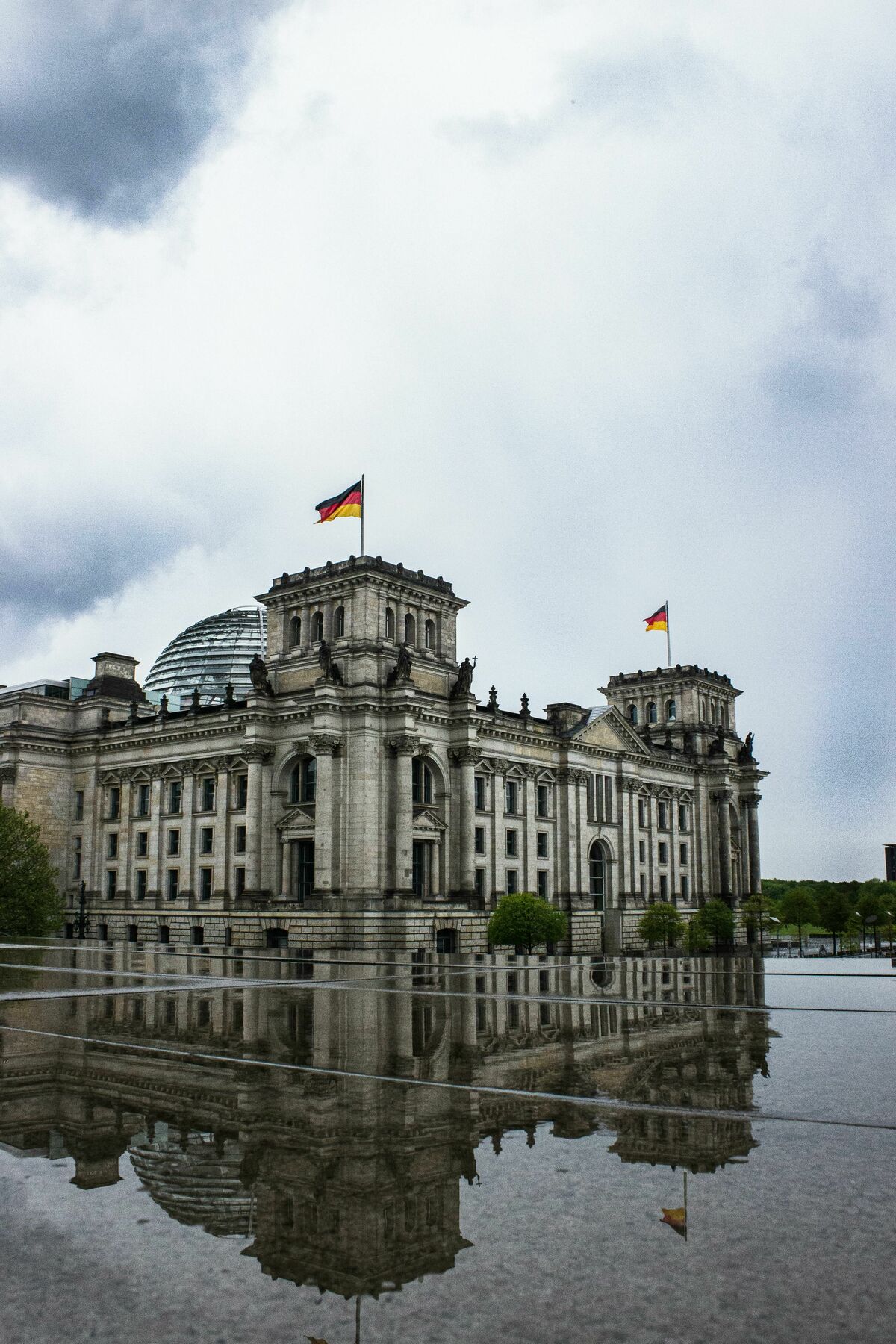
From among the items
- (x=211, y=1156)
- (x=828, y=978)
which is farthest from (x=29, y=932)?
(x=211, y=1156)

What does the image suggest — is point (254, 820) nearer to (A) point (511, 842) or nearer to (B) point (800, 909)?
(A) point (511, 842)

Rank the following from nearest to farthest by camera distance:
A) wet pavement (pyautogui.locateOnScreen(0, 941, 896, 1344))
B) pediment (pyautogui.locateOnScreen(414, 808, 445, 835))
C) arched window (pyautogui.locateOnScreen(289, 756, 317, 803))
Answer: wet pavement (pyautogui.locateOnScreen(0, 941, 896, 1344)), pediment (pyautogui.locateOnScreen(414, 808, 445, 835)), arched window (pyautogui.locateOnScreen(289, 756, 317, 803))

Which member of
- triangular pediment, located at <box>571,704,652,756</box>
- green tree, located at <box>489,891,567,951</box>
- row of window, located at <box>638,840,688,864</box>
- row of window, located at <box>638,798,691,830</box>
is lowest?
green tree, located at <box>489,891,567,951</box>

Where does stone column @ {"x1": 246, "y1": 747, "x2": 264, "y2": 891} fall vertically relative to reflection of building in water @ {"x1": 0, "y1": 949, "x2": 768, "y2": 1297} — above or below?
above

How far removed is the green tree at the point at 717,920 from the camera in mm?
81500

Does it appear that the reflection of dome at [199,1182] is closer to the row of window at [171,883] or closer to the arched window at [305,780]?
the arched window at [305,780]

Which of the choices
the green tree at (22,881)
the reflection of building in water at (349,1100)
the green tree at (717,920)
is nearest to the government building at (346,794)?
the green tree at (717,920)

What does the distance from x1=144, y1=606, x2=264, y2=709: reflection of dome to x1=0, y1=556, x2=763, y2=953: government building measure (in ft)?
25.8

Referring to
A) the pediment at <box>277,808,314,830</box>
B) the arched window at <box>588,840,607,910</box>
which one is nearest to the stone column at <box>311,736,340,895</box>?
the pediment at <box>277,808,314,830</box>

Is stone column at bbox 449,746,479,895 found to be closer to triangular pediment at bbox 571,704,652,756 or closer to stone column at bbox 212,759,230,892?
triangular pediment at bbox 571,704,652,756

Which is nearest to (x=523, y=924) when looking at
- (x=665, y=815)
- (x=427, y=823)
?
(x=427, y=823)

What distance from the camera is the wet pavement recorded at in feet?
20.4

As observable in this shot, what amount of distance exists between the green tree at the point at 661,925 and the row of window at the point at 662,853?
13.0 m

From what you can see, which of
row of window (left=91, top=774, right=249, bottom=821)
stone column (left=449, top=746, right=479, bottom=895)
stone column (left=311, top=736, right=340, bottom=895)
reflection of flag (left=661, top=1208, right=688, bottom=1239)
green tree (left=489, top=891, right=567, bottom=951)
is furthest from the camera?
row of window (left=91, top=774, right=249, bottom=821)
